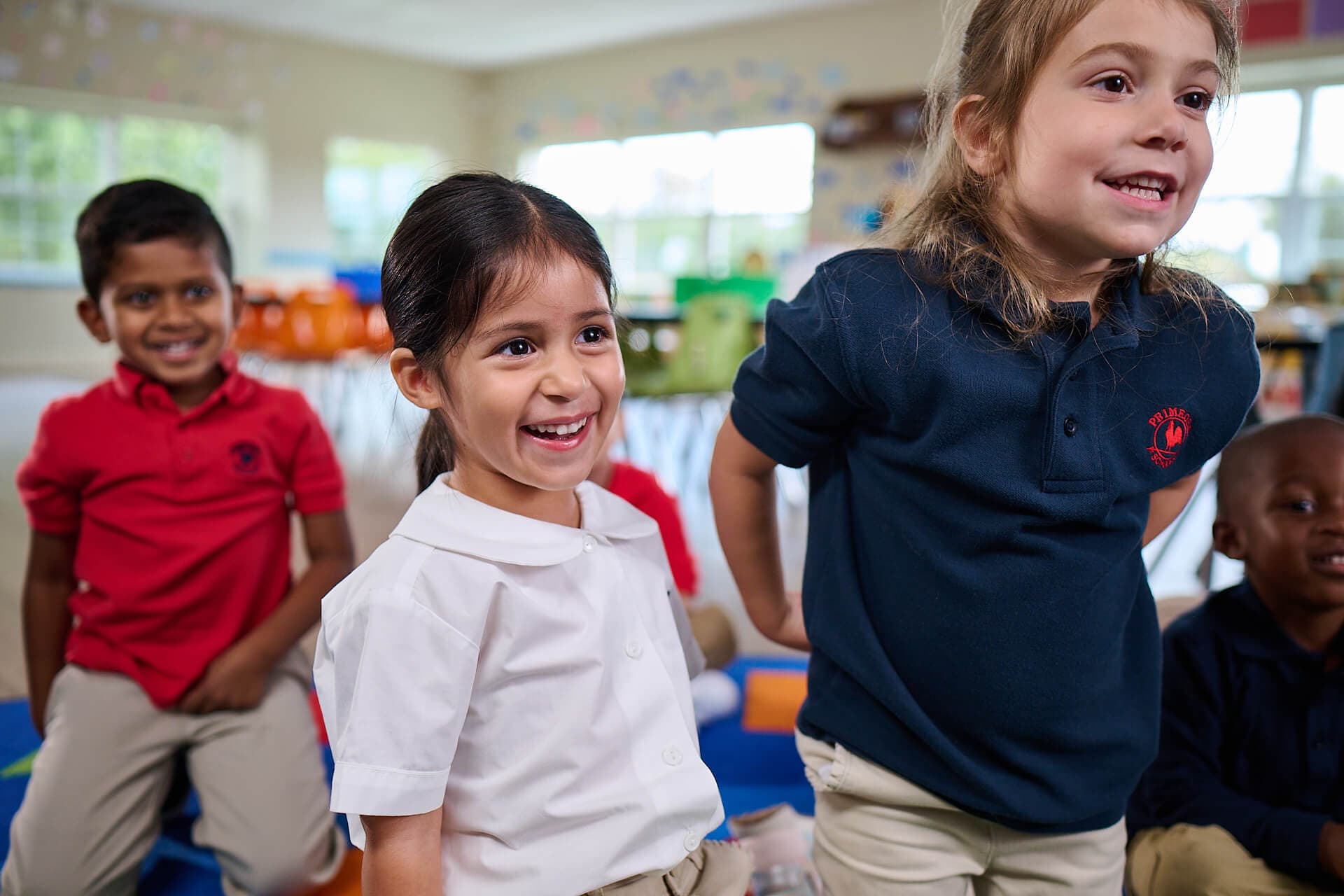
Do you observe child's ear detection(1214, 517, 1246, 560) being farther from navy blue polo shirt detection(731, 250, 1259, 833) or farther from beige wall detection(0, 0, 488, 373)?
beige wall detection(0, 0, 488, 373)

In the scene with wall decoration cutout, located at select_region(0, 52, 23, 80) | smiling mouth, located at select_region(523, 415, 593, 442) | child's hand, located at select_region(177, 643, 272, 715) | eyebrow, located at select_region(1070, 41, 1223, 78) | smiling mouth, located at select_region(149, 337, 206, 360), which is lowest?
child's hand, located at select_region(177, 643, 272, 715)

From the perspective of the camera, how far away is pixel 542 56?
9562mm

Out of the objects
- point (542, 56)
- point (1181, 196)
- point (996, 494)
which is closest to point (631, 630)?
point (996, 494)

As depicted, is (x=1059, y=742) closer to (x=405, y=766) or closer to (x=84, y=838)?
(x=405, y=766)

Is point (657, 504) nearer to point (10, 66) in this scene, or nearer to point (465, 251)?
point (465, 251)

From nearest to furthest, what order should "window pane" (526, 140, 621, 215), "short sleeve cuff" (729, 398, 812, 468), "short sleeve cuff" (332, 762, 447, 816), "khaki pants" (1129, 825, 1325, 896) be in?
"short sleeve cuff" (332, 762, 447, 816), "short sleeve cuff" (729, 398, 812, 468), "khaki pants" (1129, 825, 1325, 896), "window pane" (526, 140, 621, 215)

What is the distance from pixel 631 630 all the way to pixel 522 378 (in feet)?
0.76

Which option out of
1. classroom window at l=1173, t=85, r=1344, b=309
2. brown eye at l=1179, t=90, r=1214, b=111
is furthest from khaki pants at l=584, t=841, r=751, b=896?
classroom window at l=1173, t=85, r=1344, b=309

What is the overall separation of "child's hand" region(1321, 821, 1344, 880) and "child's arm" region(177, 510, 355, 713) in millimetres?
1177

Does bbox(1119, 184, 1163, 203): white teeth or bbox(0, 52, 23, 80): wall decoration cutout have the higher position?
bbox(0, 52, 23, 80): wall decoration cutout

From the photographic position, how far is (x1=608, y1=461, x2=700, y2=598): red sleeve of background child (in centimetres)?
162

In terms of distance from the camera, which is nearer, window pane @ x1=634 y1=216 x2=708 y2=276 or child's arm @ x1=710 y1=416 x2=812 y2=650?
child's arm @ x1=710 y1=416 x2=812 y2=650

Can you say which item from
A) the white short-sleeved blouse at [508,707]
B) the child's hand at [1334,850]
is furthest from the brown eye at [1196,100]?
the child's hand at [1334,850]

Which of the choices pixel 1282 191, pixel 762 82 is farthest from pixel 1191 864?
pixel 762 82
